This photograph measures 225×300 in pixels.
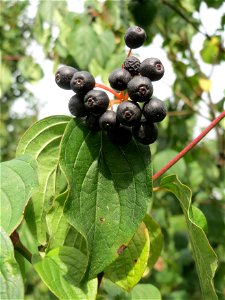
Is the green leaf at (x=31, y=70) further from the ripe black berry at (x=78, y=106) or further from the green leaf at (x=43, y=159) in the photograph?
the ripe black berry at (x=78, y=106)

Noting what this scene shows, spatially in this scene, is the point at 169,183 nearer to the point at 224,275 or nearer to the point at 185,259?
the point at 224,275

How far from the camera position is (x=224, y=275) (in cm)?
232

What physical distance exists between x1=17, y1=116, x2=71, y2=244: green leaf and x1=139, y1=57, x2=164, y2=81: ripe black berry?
23 cm

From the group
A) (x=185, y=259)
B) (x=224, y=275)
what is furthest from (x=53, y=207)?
(x=185, y=259)

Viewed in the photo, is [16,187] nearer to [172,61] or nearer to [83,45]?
[83,45]

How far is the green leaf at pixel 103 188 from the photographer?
3.27 feet

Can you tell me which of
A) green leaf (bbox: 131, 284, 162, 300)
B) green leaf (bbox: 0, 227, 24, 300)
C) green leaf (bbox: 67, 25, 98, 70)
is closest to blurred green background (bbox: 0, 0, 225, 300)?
green leaf (bbox: 67, 25, 98, 70)

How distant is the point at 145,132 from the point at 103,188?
0.48ft

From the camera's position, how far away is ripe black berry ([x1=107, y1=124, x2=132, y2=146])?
3.35 ft

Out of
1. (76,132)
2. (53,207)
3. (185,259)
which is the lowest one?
(185,259)

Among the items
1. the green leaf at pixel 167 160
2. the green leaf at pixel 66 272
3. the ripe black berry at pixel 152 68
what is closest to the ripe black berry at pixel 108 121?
the ripe black berry at pixel 152 68

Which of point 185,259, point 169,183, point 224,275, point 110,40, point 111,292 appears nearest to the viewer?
point 169,183

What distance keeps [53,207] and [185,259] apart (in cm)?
213

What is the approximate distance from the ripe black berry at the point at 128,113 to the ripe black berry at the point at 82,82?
85 millimetres
